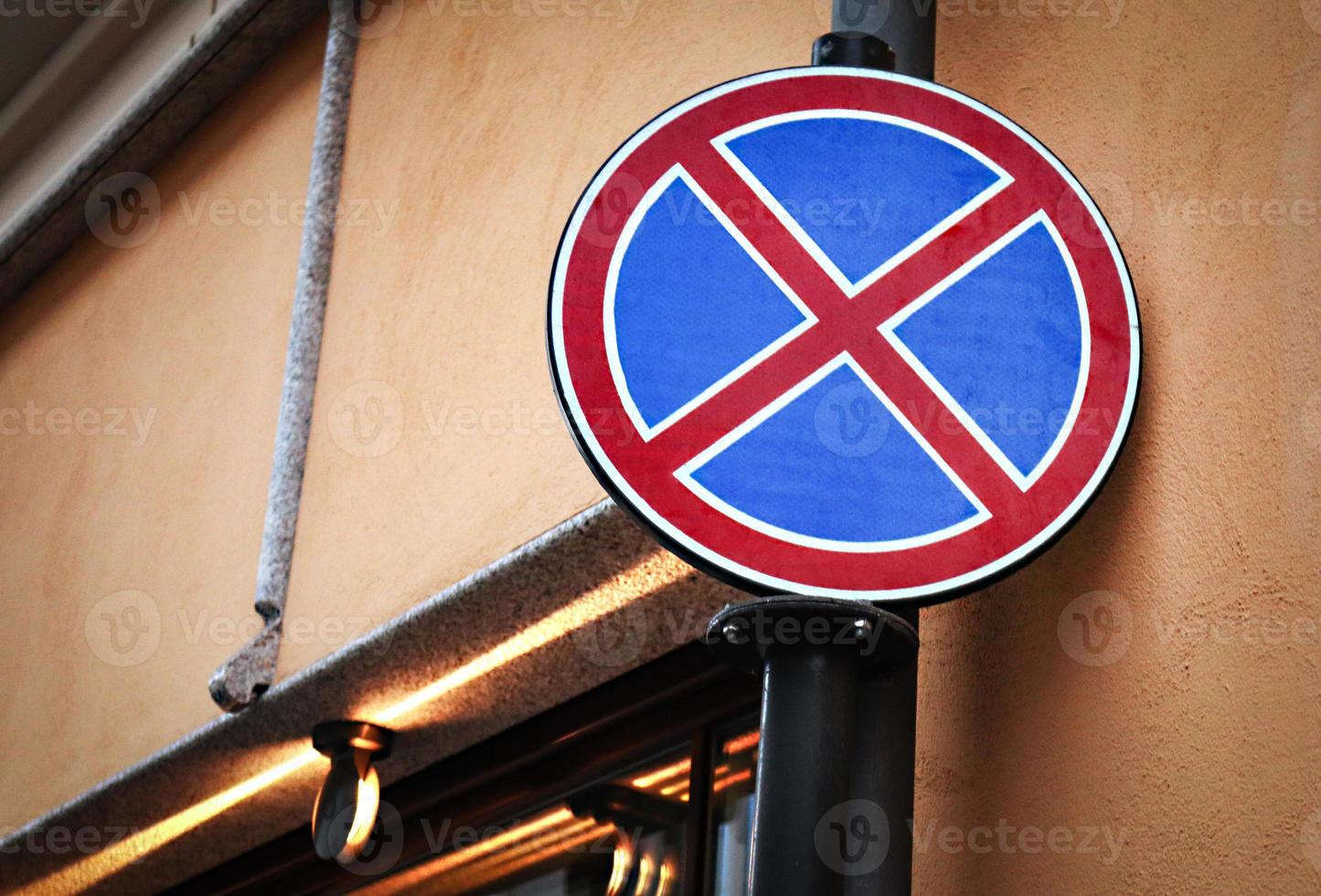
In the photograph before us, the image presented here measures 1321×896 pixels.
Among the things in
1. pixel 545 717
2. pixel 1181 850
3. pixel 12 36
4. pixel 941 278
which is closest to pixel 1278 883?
pixel 1181 850

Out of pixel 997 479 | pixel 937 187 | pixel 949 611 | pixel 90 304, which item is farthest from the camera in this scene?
pixel 90 304

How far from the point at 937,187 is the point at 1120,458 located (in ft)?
1.18

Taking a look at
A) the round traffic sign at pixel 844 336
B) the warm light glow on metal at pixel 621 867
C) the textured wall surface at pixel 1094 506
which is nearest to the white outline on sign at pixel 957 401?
the round traffic sign at pixel 844 336

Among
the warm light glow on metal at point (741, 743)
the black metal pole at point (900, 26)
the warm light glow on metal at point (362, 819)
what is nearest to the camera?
the black metal pole at point (900, 26)

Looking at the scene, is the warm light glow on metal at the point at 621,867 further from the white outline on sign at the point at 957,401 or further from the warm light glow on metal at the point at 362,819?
the white outline on sign at the point at 957,401

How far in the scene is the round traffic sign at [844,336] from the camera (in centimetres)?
→ 146

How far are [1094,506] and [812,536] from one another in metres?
0.42

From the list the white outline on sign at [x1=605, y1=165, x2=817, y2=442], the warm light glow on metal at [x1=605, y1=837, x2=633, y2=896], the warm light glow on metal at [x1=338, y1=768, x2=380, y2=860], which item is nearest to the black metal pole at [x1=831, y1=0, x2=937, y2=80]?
the white outline on sign at [x1=605, y1=165, x2=817, y2=442]

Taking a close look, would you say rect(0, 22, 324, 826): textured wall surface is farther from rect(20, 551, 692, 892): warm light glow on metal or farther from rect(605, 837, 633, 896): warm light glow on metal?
rect(605, 837, 633, 896): warm light glow on metal

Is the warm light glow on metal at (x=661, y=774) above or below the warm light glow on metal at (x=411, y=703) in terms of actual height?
below

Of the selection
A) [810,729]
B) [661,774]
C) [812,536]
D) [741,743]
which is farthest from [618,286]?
[661,774]

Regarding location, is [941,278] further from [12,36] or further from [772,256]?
[12,36]

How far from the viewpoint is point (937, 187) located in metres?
1.63

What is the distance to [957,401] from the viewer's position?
60.4 inches
